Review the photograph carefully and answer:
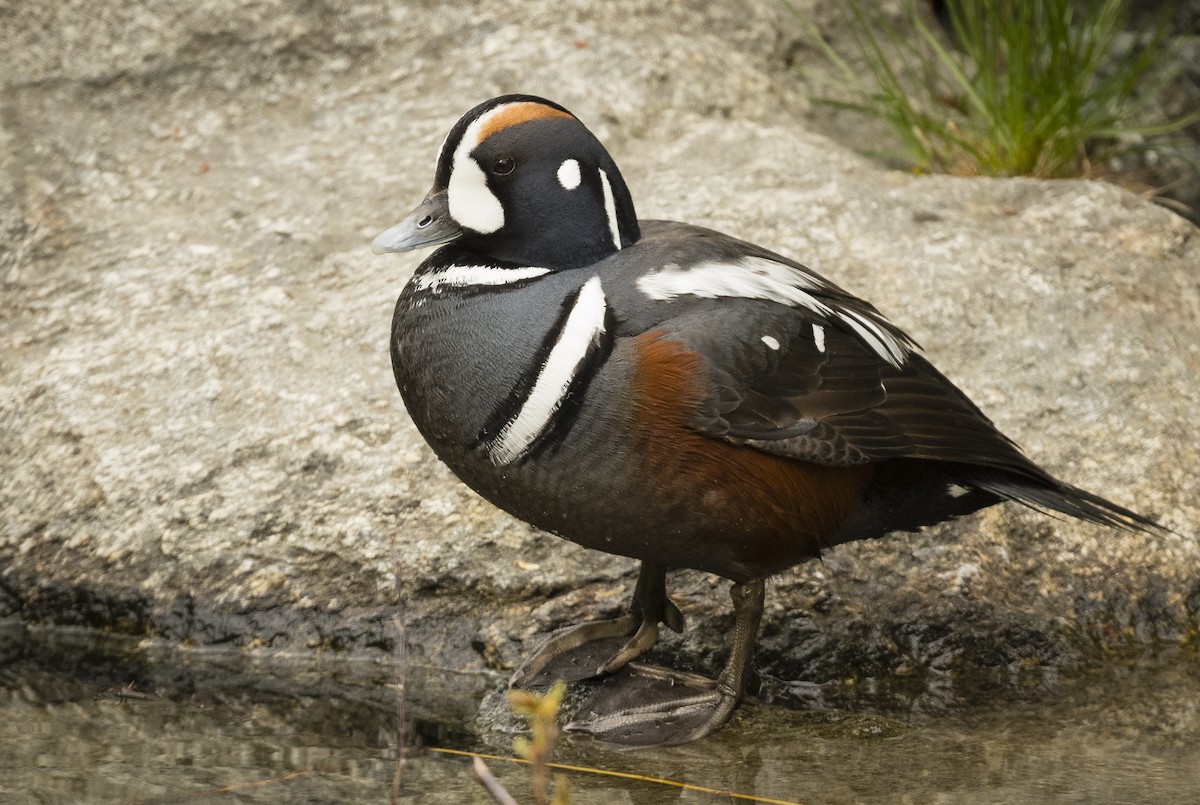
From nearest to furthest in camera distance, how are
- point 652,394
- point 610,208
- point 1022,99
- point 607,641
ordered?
point 652,394
point 610,208
point 607,641
point 1022,99

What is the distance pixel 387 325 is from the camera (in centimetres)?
451

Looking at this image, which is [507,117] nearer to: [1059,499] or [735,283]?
[735,283]

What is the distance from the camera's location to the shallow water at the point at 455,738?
2.90m

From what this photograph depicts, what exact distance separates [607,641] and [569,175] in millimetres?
1288

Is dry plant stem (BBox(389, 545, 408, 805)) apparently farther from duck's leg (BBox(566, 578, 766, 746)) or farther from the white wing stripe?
the white wing stripe

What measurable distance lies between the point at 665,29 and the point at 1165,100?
2.55 m

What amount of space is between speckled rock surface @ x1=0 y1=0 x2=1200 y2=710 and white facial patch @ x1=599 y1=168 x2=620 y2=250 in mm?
930

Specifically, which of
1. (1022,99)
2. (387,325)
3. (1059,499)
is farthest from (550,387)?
(1022,99)

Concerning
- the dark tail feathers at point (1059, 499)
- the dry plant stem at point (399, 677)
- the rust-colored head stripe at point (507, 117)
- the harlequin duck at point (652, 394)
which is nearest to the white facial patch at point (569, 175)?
the harlequin duck at point (652, 394)

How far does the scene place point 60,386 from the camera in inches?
169

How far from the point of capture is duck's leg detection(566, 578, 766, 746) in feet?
10.9

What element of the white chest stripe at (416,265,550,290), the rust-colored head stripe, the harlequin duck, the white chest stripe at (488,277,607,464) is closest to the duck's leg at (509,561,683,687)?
the harlequin duck

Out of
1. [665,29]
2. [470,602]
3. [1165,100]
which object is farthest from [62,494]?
[1165,100]

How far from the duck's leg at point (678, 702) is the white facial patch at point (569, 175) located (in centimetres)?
105
